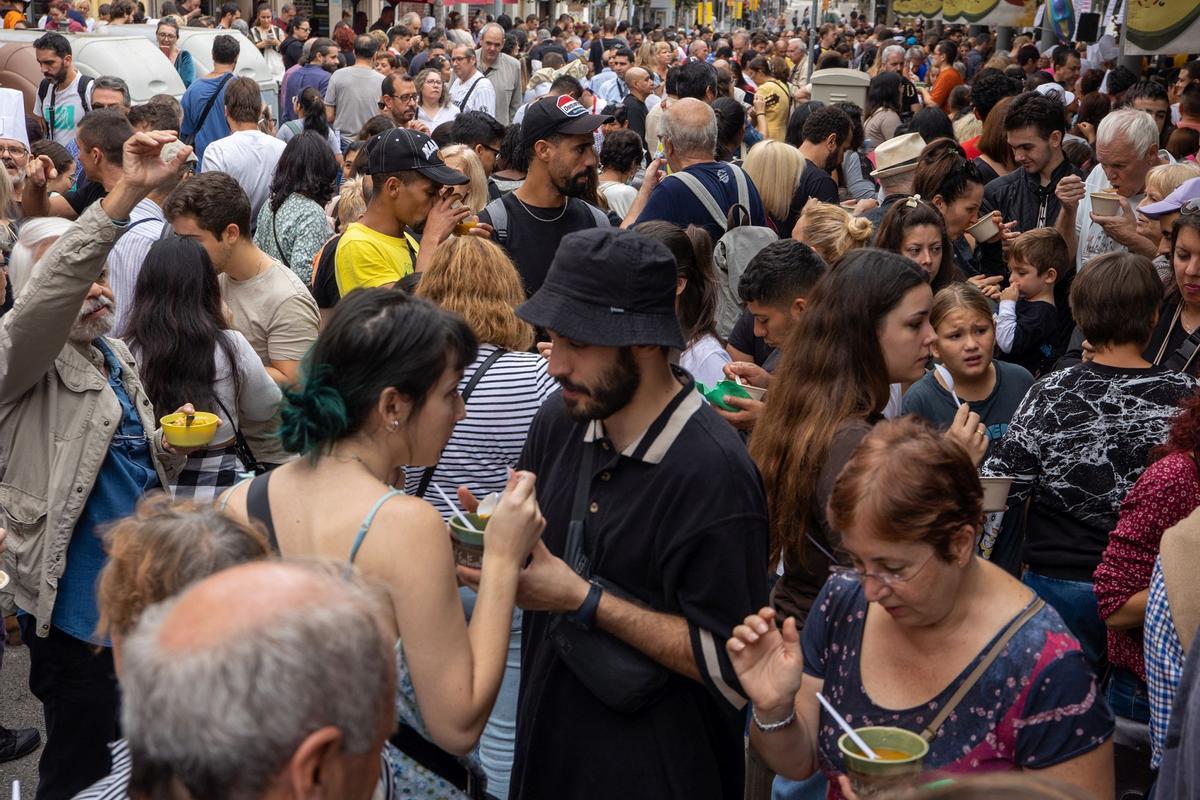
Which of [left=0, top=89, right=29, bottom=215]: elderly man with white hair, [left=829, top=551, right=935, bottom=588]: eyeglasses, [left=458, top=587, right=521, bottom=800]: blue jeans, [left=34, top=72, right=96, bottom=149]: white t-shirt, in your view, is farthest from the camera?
[left=34, top=72, right=96, bottom=149]: white t-shirt

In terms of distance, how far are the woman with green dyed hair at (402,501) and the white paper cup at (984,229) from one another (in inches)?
179

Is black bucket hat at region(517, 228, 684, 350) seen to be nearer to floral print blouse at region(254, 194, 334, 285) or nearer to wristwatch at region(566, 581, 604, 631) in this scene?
wristwatch at region(566, 581, 604, 631)

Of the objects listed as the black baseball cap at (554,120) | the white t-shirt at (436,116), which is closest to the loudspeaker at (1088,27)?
the white t-shirt at (436,116)

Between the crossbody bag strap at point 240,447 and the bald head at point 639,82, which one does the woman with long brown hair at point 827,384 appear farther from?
the bald head at point 639,82

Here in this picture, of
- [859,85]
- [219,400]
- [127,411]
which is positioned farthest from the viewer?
[859,85]

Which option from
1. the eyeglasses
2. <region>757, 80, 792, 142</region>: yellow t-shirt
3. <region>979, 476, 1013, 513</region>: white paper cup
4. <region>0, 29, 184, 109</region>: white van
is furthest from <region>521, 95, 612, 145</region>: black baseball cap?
<region>757, 80, 792, 142</region>: yellow t-shirt

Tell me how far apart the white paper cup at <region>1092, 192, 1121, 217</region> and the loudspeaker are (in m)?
11.4

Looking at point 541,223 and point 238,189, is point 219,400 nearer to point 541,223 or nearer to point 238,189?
point 238,189

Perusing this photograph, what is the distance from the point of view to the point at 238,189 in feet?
17.9

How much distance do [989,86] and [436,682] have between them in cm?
876

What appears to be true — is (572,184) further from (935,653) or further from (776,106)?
(776,106)

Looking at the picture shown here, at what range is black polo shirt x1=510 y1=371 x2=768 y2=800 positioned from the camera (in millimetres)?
2652

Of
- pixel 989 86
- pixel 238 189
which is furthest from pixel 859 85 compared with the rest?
pixel 238 189

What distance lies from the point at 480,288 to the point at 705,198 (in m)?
2.85
